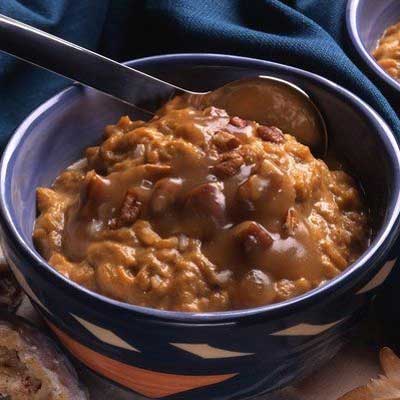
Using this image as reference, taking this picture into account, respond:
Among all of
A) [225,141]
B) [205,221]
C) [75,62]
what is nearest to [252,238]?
[205,221]

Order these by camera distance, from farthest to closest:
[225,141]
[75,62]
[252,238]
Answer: [75,62]
[225,141]
[252,238]

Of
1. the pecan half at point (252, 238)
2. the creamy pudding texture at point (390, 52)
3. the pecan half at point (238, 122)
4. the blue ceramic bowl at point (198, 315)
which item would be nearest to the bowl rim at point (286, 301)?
the blue ceramic bowl at point (198, 315)

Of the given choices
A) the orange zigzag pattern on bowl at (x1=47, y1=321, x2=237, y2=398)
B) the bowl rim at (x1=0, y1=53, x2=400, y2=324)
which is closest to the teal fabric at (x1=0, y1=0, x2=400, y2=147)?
the bowl rim at (x1=0, y1=53, x2=400, y2=324)

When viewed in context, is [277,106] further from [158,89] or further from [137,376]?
[137,376]

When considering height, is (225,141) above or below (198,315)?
above

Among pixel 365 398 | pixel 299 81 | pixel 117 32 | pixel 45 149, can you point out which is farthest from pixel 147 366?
pixel 117 32

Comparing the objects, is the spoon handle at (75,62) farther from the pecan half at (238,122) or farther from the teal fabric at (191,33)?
the teal fabric at (191,33)

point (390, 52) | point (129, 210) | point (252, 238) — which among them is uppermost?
point (390, 52)

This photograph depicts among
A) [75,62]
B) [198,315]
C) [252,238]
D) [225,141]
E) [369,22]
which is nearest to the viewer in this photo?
[198,315]
